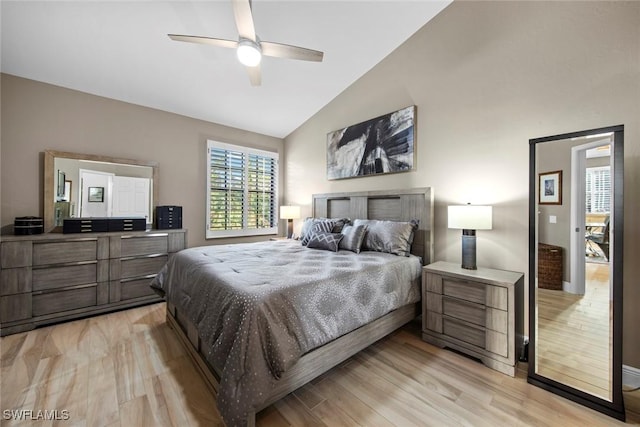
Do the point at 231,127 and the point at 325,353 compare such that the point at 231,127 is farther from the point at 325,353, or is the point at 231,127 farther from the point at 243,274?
the point at 325,353

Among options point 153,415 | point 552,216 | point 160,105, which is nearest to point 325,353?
point 153,415

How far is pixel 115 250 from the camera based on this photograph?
119 inches

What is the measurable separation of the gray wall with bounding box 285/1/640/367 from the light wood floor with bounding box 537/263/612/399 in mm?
433

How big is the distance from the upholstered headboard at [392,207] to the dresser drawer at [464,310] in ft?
2.03

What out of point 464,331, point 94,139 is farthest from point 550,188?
point 94,139

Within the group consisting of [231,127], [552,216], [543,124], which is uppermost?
[231,127]

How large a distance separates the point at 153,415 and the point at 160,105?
12.2 feet

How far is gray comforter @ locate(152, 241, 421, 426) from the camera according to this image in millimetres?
1325

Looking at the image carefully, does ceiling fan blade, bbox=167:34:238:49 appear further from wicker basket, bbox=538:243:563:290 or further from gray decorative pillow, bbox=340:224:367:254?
wicker basket, bbox=538:243:563:290

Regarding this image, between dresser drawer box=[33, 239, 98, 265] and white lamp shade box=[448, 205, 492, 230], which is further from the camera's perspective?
dresser drawer box=[33, 239, 98, 265]

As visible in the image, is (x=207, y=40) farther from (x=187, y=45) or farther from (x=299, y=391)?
(x=299, y=391)

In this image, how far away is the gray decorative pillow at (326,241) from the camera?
294 cm

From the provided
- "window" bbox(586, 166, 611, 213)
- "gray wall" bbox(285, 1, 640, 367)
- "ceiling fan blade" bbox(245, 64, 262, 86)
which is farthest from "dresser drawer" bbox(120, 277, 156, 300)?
"window" bbox(586, 166, 611, 213)

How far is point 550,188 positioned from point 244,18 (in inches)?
99.7
